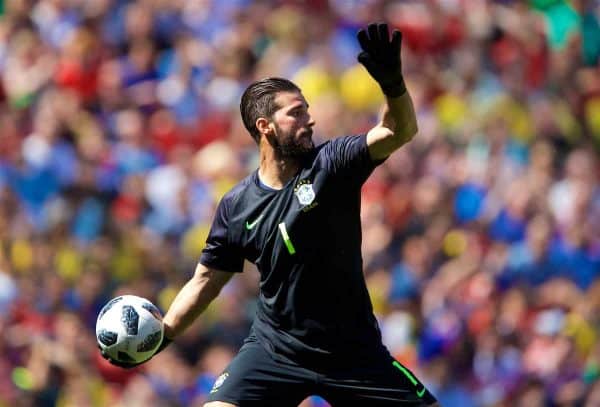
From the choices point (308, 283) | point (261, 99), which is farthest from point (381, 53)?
point (308, 283)

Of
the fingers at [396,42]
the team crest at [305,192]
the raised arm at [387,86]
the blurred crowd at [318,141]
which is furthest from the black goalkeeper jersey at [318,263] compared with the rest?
the blurred crowd at [318,141]

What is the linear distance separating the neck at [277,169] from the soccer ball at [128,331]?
3.13 ft

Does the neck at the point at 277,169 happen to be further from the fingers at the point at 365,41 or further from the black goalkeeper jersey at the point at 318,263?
the fingers at the point at 365,41

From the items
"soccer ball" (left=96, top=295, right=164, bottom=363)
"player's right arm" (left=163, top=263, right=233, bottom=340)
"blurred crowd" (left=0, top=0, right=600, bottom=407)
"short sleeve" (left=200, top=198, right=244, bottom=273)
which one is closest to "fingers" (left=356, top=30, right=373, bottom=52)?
"short sleeve" (left=200, top=198, right=244, bottom=273)

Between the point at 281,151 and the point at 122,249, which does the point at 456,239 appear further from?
the point at 281,151

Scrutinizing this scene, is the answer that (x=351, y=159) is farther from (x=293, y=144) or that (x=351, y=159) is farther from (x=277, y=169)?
(x=277, y=169)

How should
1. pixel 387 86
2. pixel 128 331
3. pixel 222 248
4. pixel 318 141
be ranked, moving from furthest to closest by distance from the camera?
pixel 318 141
pixel 222 248
pixel 128 331
pixel 387 86

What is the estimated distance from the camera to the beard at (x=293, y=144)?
697 centimetres

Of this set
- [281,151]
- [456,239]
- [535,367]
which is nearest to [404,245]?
[456,239]

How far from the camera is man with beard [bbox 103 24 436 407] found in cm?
689

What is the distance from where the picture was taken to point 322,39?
13766mm

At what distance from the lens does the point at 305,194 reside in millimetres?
6906

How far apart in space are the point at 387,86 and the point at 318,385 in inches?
62.8

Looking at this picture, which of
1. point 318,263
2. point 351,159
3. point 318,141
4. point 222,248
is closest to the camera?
point 351,159
